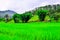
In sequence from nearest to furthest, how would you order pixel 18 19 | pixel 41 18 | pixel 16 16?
pixel 41 18 → pixel 18 19 → pixel 16 16

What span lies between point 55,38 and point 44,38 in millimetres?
404

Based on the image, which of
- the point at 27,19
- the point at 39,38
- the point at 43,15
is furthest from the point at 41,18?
the point at 39,38

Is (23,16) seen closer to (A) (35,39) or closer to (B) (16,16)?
(B) (16,16)

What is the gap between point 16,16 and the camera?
187ft

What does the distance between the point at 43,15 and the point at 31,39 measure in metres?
42.9

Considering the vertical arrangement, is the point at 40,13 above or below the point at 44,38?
below

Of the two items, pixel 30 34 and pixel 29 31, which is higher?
pixel 30 34

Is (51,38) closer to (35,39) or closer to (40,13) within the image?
(35,39)

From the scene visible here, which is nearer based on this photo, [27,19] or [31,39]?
[31,39]

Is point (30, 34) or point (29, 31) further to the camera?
point (29, 31)

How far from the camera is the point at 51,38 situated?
617 cm

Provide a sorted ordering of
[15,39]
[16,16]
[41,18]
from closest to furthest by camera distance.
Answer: [15,39] → [41,18] → [16,16]

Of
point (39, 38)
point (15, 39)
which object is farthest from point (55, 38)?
point (15, 39)

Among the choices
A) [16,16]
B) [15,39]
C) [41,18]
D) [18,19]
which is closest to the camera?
[15,39]
